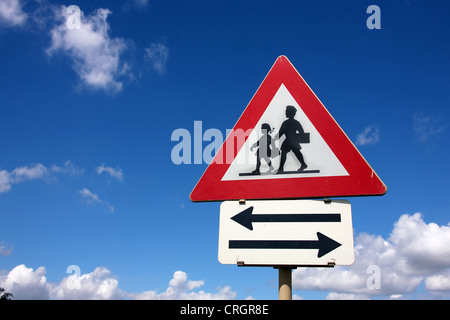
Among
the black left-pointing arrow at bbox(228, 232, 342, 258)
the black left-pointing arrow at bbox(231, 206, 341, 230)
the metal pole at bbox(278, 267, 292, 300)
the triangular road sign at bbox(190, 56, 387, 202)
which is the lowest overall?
the metal pole at bbox(278, 267, 292, 300)

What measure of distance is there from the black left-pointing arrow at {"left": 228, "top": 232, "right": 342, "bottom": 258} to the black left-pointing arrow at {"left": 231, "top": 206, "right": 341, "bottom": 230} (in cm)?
8

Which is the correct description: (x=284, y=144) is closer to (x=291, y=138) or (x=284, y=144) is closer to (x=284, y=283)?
(x=291, y=138)

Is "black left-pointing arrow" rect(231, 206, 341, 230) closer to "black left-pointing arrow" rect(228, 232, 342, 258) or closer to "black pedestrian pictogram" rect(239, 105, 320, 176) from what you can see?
"black left-pointing arrow" rect(228, 232, 342, 258)

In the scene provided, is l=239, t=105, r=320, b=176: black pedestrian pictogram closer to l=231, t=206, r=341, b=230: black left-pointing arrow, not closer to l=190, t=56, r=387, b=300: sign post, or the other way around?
l=190, t=56, r=387, b=300: sign post

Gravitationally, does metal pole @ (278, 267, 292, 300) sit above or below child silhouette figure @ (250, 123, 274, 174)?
below

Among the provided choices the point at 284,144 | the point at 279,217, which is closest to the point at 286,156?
the point at 284,144

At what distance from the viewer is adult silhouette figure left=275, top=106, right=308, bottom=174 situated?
1.89m

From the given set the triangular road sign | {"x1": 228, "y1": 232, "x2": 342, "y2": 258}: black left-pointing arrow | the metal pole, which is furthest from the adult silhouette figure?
the metal pole

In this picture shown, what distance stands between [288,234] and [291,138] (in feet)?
1.83

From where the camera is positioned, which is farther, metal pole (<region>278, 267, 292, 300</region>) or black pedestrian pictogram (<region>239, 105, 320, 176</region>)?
black pedestrian pictogram (<region>239, 105, 320, 176</region>)

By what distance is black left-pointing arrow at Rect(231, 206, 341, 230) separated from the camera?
1.73 m

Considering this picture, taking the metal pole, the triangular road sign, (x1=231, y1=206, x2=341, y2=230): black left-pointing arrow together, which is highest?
the triangular road sign

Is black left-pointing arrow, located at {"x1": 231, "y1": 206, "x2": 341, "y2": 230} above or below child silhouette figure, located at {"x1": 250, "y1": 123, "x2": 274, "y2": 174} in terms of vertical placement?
below

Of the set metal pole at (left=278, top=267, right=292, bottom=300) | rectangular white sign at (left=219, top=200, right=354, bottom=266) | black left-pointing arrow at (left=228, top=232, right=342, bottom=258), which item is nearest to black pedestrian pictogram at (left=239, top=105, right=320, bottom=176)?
rectangular white sign at (left=219, top=200, right=354, bottom=266)
